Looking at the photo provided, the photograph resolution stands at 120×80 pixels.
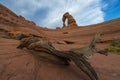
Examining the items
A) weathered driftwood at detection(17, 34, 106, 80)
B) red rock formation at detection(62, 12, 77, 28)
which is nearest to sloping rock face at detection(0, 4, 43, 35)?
weathered driftwood at detection(17, 34, 106, 80)

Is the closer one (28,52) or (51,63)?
(51,63)

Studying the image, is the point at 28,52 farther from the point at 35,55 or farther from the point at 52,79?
the point at 52,79

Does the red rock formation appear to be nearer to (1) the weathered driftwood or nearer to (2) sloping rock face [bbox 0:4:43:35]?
(2) sloping rock face [bbox 0:4:43:35]

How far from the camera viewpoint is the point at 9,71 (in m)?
4.82

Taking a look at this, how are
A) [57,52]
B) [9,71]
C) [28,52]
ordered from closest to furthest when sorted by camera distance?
[9,71], [57,52], [28,52]

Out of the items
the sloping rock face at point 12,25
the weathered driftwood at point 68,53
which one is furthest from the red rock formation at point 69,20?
the weathered driftwood at point 68,53

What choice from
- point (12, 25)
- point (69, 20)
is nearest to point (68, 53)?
point (12, 25)

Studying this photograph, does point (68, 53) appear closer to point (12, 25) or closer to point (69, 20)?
point (12, 25)

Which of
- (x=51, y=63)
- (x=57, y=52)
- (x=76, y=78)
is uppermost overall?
(x=57, y=52)

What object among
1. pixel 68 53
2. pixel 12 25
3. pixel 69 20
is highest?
pixel 69 20

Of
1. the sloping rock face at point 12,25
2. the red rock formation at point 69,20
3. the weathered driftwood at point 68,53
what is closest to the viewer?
the weathered driftwood at point 68,53

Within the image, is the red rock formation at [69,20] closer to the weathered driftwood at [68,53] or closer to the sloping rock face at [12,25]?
the sloping rock face at [12,25]

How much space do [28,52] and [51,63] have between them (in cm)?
118

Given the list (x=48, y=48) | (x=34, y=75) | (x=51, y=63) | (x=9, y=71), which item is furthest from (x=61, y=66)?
(x=9, y=71)
